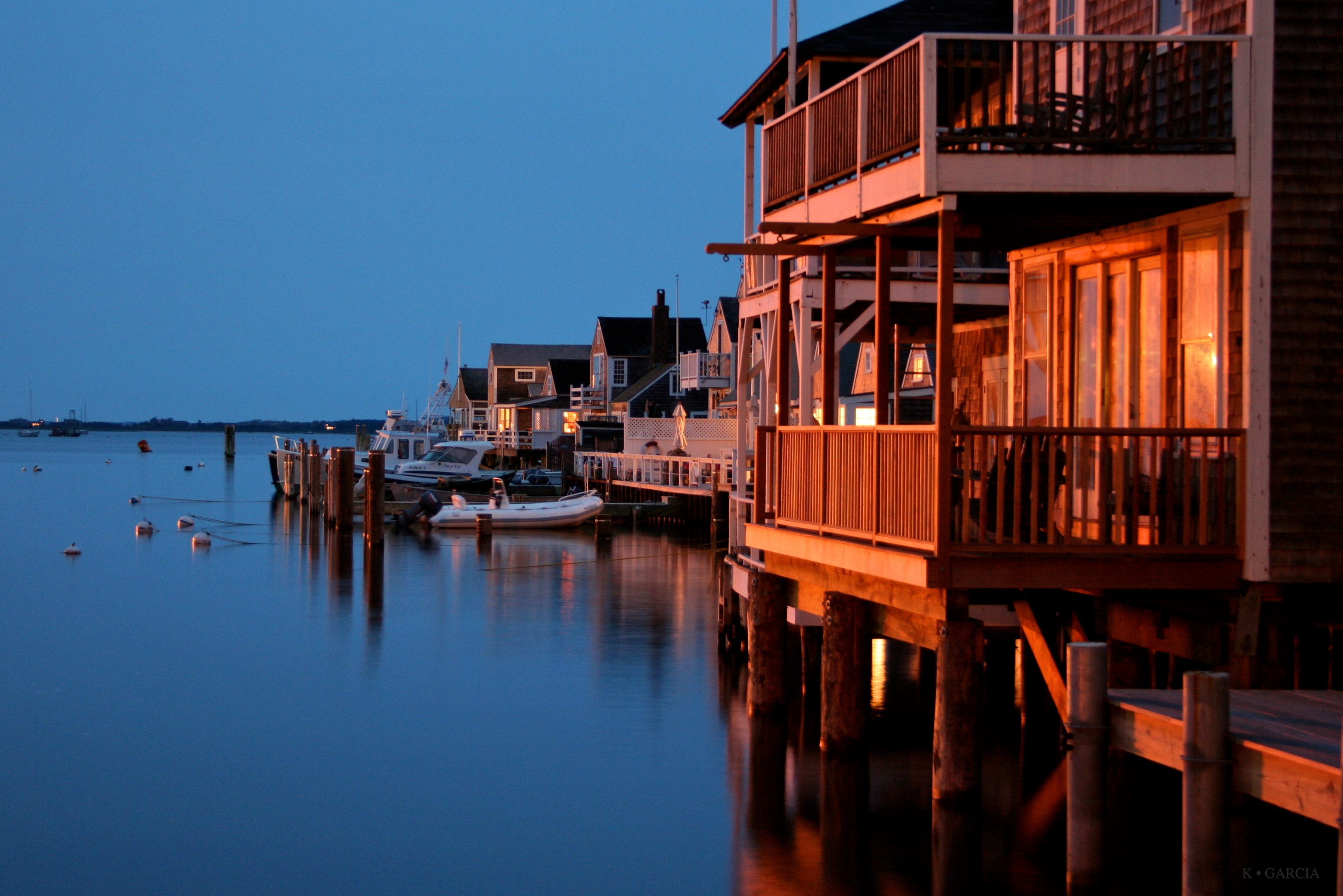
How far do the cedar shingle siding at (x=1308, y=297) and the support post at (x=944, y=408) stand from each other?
271cm

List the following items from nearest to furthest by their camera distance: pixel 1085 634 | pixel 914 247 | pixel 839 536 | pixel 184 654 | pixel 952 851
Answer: pixel 952 851 < pixel 1085 634 < pixel 839 536 < pixel 914 247 < pixel 184 654

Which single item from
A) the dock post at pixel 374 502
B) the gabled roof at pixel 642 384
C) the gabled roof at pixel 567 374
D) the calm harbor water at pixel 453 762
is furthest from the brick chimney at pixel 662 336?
the calm harbor water at pixel 453 762

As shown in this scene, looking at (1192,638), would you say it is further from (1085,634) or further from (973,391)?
(973,391)

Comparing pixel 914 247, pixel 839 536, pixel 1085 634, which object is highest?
pixel 914 247

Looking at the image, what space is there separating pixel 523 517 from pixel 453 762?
32105 mm

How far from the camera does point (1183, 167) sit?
1180 cm

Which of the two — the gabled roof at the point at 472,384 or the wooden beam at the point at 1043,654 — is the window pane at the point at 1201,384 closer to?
the wooden beam at the point at 1043,654

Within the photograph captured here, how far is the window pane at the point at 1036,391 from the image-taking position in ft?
53.5

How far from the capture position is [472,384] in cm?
11638

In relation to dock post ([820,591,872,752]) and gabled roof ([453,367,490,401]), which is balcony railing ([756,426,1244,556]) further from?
gabled roof ([453,367,490,401])

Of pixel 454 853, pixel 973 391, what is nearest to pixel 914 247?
pixel 973 391

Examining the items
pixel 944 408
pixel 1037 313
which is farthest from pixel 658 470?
pixel 944 408

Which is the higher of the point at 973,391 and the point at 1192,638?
the point at 973,391

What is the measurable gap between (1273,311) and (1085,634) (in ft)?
11.6
